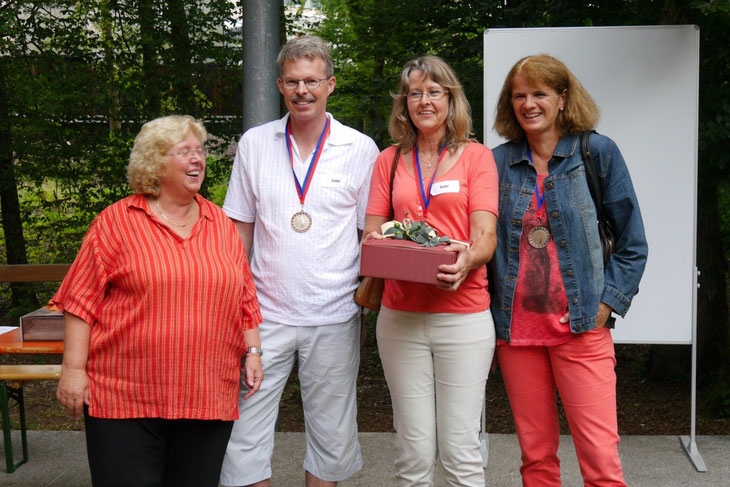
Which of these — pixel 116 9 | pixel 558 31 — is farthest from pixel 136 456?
pixel 116 9

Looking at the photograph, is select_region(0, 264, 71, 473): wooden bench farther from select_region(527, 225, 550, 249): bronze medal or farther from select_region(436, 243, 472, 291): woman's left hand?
select_region(527, 225, 550, 249): bronze medal

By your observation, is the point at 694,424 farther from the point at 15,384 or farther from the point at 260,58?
the point at 15,384

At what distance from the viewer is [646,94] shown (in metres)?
4.23

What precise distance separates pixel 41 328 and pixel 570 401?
2397 millimetres

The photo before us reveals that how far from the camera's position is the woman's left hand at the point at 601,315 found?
2.97 m

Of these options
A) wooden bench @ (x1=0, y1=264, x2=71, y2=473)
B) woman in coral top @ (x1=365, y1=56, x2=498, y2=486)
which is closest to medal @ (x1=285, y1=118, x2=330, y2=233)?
woman in coral top @ (x1=365, y1=56, x2=498, y2=486)

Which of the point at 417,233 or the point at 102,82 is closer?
the point at 417,233

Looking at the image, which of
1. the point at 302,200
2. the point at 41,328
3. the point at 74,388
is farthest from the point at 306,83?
the point at 41,328

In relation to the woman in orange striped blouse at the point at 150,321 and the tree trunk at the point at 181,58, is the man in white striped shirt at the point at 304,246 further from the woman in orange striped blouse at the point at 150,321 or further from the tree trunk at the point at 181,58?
the tree trunk at the point at 181,58

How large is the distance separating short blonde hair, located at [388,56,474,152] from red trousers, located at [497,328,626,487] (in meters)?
0.84

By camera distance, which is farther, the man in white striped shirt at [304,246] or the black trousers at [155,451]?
the man in white striped shirt at [304,246]

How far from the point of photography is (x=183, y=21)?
27.1ft

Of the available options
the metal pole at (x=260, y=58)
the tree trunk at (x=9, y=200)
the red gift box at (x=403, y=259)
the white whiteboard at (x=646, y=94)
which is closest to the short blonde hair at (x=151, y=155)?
the red gift box at (x=403, y=259)

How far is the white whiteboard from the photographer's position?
4.20m
